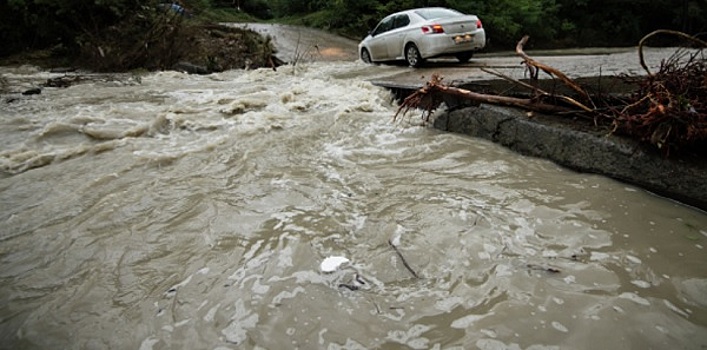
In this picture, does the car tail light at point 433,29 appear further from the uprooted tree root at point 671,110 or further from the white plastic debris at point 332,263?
the white plastic debris at point 332,263

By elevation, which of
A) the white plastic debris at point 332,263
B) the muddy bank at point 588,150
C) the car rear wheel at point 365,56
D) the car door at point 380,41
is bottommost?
the white plastic debris at point 332,263

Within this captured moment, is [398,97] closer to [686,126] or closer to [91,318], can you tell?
[686,126]

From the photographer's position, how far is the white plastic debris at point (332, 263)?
2.72 metres

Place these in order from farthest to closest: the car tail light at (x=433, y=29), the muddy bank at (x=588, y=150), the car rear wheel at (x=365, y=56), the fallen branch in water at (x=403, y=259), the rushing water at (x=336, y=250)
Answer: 1. the car rear wheel at (x=365, y=56)
2. the car tail light at (x=433, y=29)
3. the muddy bank at (x=588, y=150)
4. the fallen branch in water at (x=403, y=259)
5. the rushing water at (x=336, y=250)

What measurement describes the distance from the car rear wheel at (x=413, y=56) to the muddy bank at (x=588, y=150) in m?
5.65

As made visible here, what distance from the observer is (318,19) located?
2261 centimetres

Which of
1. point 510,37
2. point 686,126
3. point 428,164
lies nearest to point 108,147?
point 428,164

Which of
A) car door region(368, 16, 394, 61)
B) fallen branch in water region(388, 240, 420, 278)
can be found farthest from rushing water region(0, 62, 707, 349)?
car door region(368, 16, 394, 61)

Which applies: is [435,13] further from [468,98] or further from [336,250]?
[336,250]

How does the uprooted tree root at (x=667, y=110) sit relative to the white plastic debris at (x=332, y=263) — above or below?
above

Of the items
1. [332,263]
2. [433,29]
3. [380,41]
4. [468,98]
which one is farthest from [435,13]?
[332,263]

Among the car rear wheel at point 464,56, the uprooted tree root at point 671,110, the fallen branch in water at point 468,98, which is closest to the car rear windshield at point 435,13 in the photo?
the car rear wheel at point 464,56

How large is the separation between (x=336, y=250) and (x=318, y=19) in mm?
21649

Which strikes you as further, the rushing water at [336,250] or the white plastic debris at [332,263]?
the white plastic debris at [332,263]
